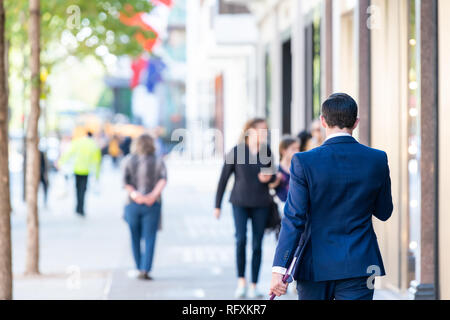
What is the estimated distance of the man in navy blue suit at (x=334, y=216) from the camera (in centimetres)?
494

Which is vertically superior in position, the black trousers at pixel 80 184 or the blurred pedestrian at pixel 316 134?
the blurred pedestrian at pixel 316 134

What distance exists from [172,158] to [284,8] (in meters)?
36.8

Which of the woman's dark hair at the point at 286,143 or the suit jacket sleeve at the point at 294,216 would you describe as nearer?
the suit jacket sleeve at the point at 294,216

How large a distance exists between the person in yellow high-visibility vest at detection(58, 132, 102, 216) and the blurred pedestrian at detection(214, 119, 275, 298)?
9863 mm

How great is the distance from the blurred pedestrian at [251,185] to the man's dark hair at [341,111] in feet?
15.1

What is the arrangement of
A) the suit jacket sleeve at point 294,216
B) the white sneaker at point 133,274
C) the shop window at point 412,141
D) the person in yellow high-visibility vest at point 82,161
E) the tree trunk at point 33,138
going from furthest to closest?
the person in yellow high-visibility vest at point 82,161
the tree trunk at point 33,138
the white sneaker at point 133,274
the shop window at point 412,141
the suit jacket sleeve at point 294,216

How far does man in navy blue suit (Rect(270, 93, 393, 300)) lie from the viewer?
16.2 ft

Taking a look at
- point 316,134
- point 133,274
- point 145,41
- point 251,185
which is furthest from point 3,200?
point 145,41

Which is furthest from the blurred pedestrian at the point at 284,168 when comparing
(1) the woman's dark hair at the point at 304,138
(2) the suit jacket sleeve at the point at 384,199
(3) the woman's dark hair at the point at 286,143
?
(2) the suit jacket sleeve at the point at 384,199

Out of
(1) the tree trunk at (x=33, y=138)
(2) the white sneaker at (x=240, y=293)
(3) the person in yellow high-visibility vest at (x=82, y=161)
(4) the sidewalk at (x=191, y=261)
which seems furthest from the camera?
(3) the person in yellow high-visibility vest at (x=82, y=161)

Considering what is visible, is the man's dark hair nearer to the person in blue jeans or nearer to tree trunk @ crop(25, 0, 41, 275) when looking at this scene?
the person in blue jeans

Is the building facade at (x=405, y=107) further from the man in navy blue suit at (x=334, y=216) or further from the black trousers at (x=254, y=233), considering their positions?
the man in navy blue suit at (x=334, y=216)

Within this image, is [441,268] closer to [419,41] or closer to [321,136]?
[419,41]

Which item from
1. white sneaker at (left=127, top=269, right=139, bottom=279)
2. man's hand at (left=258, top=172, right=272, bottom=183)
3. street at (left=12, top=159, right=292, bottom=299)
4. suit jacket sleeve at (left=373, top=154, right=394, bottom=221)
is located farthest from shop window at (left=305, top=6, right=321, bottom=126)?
suit jacket sleeve at (left=373, top=154, right=394, bottom=221)
